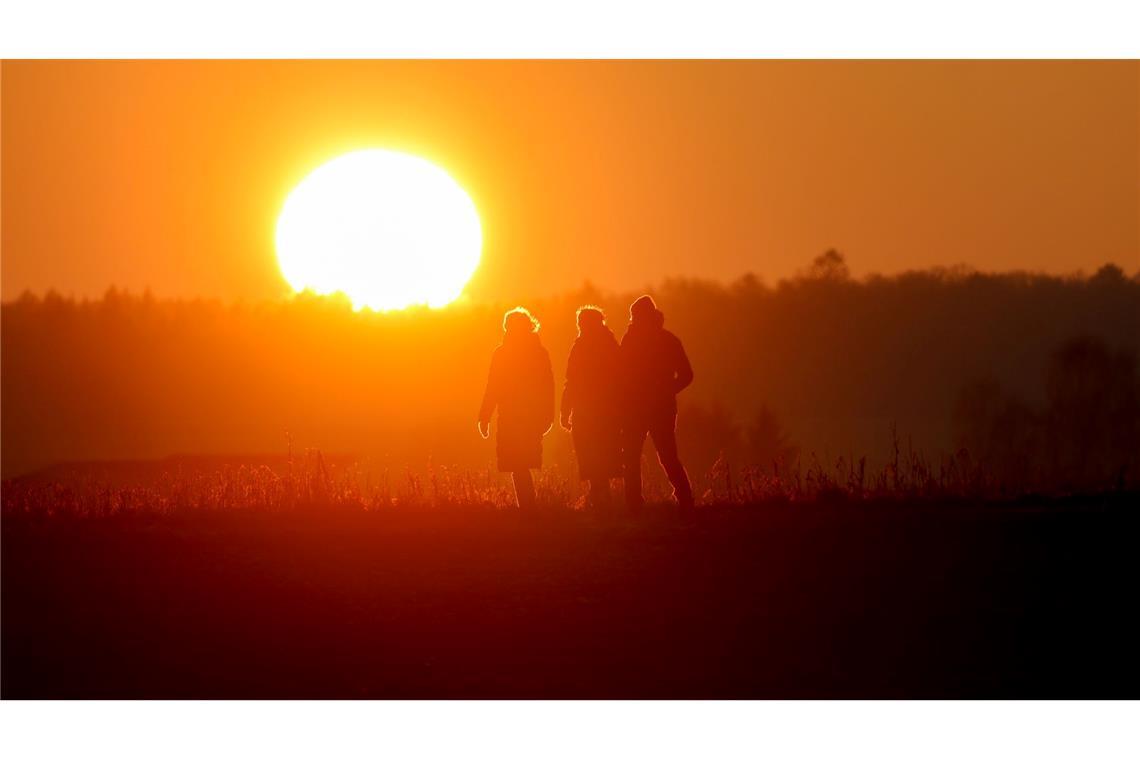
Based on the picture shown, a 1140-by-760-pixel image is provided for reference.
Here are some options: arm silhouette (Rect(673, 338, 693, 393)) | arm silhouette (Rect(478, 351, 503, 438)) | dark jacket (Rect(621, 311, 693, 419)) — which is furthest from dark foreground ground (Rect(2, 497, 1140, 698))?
arm silhouette (Rect(673, 338, 693, 393))

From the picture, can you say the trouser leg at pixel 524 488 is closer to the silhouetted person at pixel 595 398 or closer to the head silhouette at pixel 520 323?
the silhouetted person at pixel 595 398

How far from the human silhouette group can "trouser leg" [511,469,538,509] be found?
0.04ft

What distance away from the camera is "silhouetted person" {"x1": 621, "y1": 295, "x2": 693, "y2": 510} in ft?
52.7

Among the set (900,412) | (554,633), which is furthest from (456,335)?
(554,633)

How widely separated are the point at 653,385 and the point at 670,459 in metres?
0.80

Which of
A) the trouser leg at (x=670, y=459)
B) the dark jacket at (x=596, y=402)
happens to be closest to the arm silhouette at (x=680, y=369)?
the trouser leg at (x=670, y=459)

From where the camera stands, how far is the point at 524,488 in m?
16.5

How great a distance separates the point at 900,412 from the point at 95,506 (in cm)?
6139

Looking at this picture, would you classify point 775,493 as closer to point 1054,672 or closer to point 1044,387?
point 1054,672

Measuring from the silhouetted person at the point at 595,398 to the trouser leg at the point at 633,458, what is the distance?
3.9 inches

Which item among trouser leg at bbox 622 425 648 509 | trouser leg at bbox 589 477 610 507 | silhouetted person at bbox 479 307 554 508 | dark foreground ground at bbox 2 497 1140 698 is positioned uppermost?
silhouetted person at bbox 479 307 554 508

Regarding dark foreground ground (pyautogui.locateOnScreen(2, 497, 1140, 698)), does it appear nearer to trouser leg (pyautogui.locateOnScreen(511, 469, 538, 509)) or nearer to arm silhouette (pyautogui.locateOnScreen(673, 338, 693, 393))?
trouser leg (pyautogui.locateOnScreen(511, 469, 538, 509))

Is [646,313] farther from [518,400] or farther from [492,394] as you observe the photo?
[492,394]

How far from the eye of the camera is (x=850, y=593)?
46.1ft
